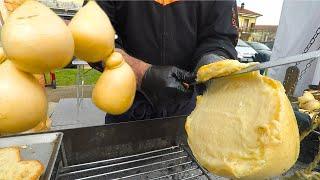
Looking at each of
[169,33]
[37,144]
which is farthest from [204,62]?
[37,144]

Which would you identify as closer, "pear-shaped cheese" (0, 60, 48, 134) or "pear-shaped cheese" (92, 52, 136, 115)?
"pear-shaped cheese" (0, 60, 48, 134)

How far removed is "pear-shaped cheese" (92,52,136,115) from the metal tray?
8.3 inches

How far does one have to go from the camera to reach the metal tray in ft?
2.50

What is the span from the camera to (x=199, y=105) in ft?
2.70

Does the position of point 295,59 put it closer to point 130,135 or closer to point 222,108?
point 222,108

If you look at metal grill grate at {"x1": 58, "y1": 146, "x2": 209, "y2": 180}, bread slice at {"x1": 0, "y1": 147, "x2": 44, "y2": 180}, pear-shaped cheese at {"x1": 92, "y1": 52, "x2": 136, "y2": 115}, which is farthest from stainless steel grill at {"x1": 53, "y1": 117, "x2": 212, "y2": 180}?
pear-shaped cheese at {"x1": 92, "y1": 52, "x2": 136, "y2": 115}

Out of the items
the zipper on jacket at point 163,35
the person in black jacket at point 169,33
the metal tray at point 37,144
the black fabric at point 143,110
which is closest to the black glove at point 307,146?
the person in black jacket at point 169,33

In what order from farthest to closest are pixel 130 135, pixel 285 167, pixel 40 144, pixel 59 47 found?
pixel 130 135
pixel 40 144
pixel 285 167
pixel 59 47

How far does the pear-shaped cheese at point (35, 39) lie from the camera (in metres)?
0.49

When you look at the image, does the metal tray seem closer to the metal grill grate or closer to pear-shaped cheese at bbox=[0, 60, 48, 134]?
the metal grill grate

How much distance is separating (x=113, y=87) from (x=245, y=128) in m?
0.32

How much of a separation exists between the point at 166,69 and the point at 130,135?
0.87 feet

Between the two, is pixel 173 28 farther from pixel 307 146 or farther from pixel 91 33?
pixel 307 146

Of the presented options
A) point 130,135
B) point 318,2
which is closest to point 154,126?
point 130,135
